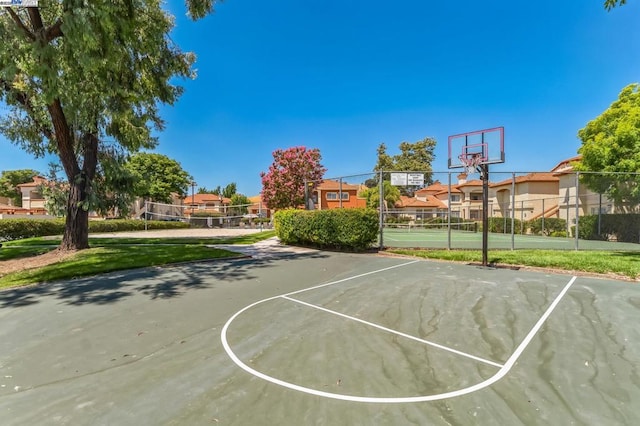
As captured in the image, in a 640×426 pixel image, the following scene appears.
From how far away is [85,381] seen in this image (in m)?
3.23

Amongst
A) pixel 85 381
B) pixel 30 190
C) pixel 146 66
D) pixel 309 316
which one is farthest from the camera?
pixel 30 190

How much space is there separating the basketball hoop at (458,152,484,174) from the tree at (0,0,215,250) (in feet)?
33.7

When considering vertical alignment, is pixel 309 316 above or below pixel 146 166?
below

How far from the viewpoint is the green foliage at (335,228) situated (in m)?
13.3

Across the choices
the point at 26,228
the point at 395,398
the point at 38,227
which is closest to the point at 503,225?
the point at 395,398

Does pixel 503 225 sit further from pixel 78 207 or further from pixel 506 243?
pixel 78 207

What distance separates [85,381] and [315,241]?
1185 centimetres

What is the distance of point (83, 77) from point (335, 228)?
33.7 ft

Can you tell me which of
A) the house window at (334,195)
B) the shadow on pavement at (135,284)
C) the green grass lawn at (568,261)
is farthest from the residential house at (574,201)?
the shadow on pavement at (135,284)

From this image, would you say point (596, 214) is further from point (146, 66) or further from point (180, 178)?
point (180, 178)

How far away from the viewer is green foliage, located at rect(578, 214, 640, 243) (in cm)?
1738

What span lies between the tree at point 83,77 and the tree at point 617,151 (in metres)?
21.6

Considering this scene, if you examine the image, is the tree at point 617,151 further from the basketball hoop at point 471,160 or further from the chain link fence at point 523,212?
the basketball hoop at point 471,160

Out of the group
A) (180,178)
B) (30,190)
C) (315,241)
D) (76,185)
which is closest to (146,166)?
(180,178)
